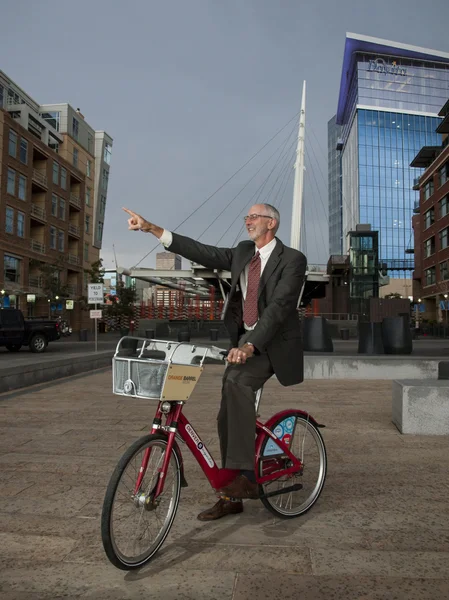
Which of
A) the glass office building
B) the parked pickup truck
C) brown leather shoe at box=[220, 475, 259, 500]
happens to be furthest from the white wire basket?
the glass office building

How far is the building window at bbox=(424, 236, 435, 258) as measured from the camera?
56812 mm

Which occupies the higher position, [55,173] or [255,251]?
[55,173]

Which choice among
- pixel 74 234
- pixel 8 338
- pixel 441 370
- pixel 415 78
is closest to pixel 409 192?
pixel 415 78

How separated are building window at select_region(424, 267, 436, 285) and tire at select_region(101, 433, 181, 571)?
57947 mm

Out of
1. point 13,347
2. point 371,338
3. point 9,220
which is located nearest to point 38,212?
point 9,220

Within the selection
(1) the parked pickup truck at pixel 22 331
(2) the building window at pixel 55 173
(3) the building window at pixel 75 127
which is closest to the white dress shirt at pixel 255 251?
(1) the parked pickup truck at pixel 22 331

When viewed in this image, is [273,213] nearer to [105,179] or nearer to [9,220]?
[9,220]

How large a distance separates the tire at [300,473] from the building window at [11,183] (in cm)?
4101

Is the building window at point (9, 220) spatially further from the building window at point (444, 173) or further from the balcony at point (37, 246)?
the building window at point (444, 173)

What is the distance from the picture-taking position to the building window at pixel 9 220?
132ft

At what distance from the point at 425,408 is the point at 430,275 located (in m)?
55.6

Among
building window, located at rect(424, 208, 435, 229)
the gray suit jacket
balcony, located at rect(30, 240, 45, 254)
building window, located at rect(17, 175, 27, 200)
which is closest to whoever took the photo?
the gray suit jacket

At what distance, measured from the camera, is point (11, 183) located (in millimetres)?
40719

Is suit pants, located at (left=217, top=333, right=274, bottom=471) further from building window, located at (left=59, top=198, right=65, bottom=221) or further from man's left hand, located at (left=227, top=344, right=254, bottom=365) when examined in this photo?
building window, located at (left=59, top=198, right=65, bottom=221)
